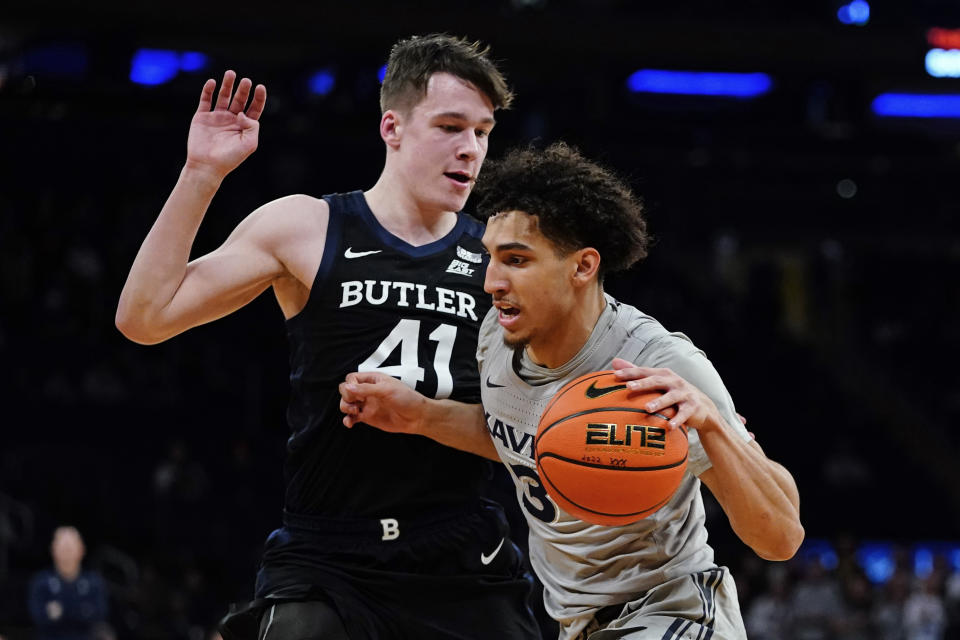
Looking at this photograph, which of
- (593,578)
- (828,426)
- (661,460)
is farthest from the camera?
(828,426)

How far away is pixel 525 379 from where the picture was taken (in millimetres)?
3508

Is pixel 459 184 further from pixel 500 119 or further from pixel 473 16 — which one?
pixel 500 119

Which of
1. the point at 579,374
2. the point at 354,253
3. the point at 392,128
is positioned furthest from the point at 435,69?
the point at 579,374

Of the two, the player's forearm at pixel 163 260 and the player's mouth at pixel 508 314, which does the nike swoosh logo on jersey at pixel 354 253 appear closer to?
the player's forearm at pixel 163 260

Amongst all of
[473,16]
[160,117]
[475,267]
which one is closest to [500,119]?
[473,16]

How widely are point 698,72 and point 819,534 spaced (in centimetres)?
592

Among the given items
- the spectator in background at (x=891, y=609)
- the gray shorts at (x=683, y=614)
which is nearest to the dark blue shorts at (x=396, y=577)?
the gray shorts at (x=683, y=614)

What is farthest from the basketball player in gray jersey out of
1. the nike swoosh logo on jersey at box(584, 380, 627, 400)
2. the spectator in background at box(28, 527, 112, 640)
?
the spectator in background at box(28, 527, 112, 640)

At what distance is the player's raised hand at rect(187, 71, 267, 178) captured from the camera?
A: 3598 millimetres

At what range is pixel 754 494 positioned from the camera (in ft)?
9.56

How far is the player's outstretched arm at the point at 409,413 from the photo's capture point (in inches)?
138

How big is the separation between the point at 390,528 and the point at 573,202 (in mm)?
1133

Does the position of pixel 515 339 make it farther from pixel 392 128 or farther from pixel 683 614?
pixel 392 128

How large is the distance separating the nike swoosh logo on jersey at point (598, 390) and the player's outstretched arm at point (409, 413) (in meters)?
0.69
